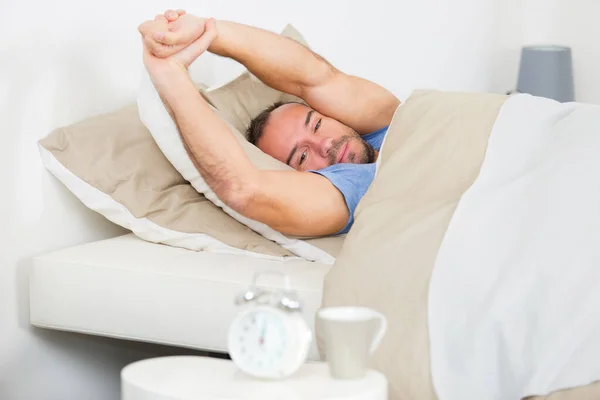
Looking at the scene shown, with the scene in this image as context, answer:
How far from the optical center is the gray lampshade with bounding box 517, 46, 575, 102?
4074 mm

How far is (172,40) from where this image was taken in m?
1.80

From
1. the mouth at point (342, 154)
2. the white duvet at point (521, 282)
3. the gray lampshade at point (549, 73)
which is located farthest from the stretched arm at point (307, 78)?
the gray lampshade at point (549, 73)

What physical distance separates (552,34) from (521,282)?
3165 millimetres

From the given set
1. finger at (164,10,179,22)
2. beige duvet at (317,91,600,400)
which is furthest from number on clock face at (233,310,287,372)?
finger at (164,10,179,22)

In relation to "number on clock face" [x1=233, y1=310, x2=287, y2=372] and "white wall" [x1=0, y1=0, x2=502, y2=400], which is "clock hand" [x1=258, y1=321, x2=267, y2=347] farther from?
"white wall" [x1=0, y1=0, x2=502, y2=400]

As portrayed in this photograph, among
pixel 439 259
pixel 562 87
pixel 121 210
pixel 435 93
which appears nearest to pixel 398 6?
pixel 562 87

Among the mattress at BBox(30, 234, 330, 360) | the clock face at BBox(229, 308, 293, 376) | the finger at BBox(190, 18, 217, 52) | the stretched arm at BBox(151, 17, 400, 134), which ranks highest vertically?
the finger at BBox(190, 18, 217, 52)

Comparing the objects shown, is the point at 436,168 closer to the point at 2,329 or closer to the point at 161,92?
the point at 161,92

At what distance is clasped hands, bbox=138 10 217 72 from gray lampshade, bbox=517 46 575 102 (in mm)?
2507

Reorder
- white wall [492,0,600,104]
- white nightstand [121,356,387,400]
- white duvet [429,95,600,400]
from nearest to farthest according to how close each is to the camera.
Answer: white nightstand [121,356,387,400] < white duvet [429,95,600,400] < white wall [492,0,600,104]

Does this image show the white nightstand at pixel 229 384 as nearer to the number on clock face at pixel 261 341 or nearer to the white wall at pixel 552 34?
the number on clock face at pixel 261 341

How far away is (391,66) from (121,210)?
73.3 inches

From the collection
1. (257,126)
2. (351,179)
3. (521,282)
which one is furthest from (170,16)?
(521,282)

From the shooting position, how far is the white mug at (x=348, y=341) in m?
1.12
